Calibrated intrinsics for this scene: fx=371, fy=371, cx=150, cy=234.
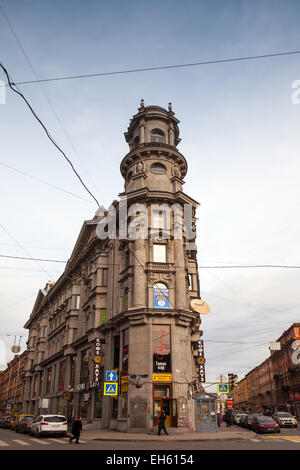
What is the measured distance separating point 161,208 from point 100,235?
938cm

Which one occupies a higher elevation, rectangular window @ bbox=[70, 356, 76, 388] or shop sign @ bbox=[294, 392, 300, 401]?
rectangular window @ bbox=[70, 356, 76, 388]

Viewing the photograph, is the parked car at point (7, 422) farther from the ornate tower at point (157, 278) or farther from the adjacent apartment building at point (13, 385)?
the adjacent apartment building at point (13, 385)

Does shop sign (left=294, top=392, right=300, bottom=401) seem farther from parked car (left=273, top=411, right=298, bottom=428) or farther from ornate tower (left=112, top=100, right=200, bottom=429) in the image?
ornate tower (left=112, top=100, right=200, bottom=429)

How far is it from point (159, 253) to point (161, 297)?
424cm

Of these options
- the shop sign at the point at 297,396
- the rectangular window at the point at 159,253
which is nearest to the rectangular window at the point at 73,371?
the rectangular window at the point at 159,253

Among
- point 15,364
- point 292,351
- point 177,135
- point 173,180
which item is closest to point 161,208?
point 173,180

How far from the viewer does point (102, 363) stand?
3519 centimetres

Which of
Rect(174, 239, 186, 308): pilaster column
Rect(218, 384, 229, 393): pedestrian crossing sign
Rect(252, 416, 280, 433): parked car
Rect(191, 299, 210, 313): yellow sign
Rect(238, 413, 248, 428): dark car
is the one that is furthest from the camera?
Rect(238, 413, 248, 428): dark car

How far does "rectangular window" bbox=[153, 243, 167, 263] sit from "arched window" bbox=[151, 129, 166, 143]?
513 inches

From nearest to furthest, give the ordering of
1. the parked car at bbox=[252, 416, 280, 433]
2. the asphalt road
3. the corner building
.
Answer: the asphalt road < the corner building < the parked car at bbox=[252, 416, 280, 433]

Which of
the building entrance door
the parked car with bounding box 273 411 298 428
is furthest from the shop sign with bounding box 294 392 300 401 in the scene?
the building entrance door

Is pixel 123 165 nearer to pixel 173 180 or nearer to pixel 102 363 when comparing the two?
pixel 173 180

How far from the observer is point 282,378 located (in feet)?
294

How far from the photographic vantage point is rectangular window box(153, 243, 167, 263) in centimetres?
3334
